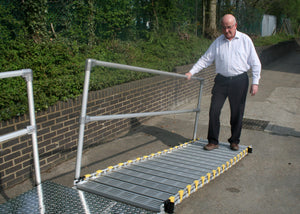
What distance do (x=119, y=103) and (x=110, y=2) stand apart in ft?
11.4

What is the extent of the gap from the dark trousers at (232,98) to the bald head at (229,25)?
61 centimetres

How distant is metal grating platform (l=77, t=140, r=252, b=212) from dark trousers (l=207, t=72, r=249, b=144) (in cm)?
39

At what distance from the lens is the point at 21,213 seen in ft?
9.23

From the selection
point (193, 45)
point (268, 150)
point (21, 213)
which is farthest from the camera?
point (193, 45)

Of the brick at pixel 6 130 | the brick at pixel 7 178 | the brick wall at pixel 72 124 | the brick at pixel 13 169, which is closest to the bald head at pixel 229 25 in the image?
the brick wall at pixel 72 124

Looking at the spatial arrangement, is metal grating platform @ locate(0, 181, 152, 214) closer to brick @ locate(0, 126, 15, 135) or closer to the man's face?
brick @ locate(0, 126, 15, 135)

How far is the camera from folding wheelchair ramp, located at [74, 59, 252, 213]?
3.35 meters

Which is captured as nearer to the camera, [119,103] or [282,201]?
[282,201]

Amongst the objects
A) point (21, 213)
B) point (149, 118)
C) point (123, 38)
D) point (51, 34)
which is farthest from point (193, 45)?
point (21, 213)

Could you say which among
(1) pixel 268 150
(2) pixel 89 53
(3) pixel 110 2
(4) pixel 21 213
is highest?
(3) pixel 110 2

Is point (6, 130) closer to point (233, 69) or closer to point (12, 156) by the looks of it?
point (12, 156)

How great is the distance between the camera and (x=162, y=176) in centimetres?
409

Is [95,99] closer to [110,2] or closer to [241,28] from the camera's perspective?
[110,2]

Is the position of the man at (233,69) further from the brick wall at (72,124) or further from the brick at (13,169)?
the brick at (13,169)
